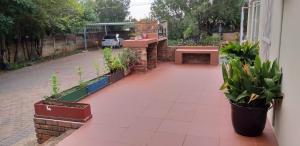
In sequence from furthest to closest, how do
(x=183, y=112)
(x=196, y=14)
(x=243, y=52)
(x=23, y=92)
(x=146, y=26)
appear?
(x=196, y=14), (x=146, y=26), (x=23, y=92), (x=243, y=52), (x=183, y=112)

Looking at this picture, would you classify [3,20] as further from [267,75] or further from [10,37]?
[267,75]

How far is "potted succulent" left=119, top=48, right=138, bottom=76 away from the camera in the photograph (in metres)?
6.63

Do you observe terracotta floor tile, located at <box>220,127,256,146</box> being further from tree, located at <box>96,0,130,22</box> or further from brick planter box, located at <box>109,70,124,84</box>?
tree, located at <box>96,0,130,22</box>

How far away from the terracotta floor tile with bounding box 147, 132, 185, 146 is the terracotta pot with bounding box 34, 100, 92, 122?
1.10 meters

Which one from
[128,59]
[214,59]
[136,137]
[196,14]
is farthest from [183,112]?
[196,14]

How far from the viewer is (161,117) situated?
3744 mm

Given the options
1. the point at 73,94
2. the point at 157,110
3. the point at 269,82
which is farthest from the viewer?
the point at 73,94

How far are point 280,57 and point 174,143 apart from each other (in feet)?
5.11

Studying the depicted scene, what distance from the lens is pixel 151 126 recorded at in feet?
11.3

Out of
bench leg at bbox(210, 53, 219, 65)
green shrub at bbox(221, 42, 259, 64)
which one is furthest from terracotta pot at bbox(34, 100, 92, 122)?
bench leg at bbox(210, 53, 219, 65)

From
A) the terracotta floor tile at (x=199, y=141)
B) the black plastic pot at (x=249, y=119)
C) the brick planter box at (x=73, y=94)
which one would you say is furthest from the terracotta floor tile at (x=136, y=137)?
the brick planter box at (x=73, y=94)

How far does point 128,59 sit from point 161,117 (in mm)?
3321

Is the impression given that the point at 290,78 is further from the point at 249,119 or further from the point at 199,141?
the point at 199,141

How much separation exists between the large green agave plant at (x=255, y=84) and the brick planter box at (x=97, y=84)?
2852mm
